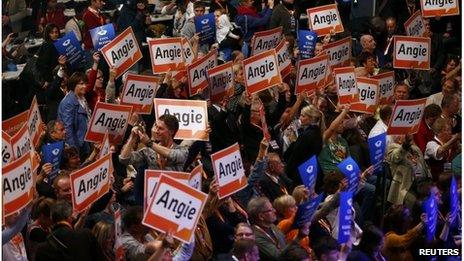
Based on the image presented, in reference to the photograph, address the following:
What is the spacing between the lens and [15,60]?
2395cm

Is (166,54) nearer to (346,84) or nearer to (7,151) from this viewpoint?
(346,84)

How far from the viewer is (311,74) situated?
20219mm

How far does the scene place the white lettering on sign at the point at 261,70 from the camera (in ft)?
63.5

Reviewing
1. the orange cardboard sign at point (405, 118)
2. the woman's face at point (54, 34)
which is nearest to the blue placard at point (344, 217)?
the orange cardboard sign at point (405, 118)

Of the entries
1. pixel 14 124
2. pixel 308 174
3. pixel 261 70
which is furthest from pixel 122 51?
pixel 308 174

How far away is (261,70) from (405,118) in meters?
1.85

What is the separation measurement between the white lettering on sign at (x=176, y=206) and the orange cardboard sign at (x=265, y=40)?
9.50 metres

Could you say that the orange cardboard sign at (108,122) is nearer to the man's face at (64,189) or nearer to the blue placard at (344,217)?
the man's face at (64,189)

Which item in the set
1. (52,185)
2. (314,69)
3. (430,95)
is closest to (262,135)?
(314,69)

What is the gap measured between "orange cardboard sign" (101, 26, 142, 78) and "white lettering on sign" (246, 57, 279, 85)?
1.42 m

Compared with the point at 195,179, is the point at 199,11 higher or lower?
lower

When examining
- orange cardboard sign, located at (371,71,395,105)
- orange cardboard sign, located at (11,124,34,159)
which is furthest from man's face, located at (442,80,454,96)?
orange cardboard sign, located at (11,124,34,159)

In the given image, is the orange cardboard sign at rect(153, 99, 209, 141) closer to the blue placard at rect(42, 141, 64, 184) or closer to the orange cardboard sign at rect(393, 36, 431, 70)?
the blue placard at rect(42, 141, 64, 184)

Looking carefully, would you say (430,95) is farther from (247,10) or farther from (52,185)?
(52,185)
